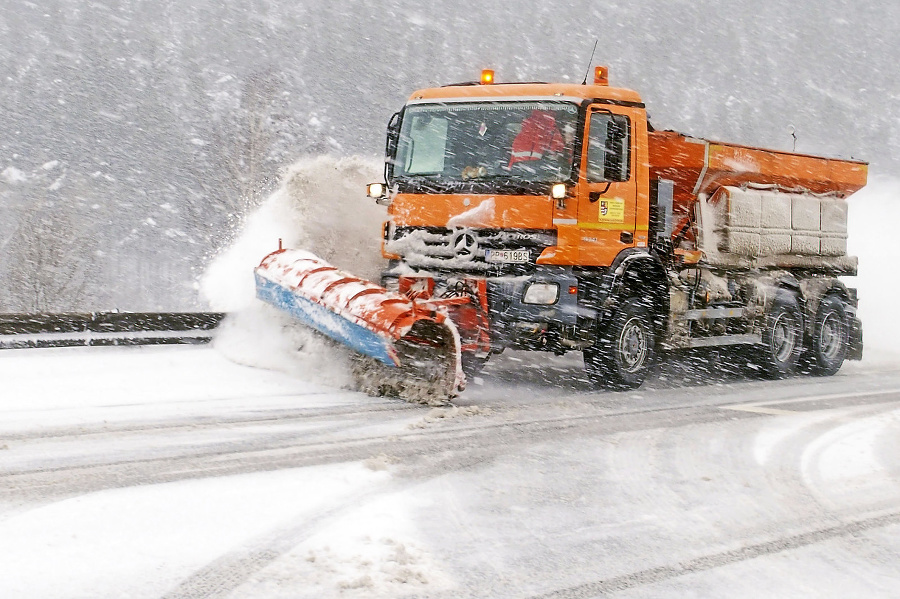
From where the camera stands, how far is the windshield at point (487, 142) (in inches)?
366

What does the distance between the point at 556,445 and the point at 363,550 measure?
9.43 feet

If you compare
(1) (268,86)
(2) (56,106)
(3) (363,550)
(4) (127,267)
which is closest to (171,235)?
(4) (127,267)

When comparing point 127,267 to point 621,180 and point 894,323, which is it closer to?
point 894,323

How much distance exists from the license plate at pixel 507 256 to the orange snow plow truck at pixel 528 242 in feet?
0.04

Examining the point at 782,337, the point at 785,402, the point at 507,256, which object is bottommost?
the point at 785,402

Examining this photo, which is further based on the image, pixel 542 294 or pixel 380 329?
pixel 542 294

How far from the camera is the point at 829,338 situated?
13219 mm

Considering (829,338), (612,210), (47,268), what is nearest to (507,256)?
(612,210)

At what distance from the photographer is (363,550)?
14.8 feet

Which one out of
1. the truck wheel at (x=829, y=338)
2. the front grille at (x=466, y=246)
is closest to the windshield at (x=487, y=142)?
the front grille at (x=466, y=246)

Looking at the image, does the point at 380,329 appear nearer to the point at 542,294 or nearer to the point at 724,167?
the point at 542,294

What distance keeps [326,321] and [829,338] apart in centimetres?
711

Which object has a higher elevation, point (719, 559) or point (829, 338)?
point (829, 338)

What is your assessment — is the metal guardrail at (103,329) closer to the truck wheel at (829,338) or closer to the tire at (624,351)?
the tire at (624,351)
